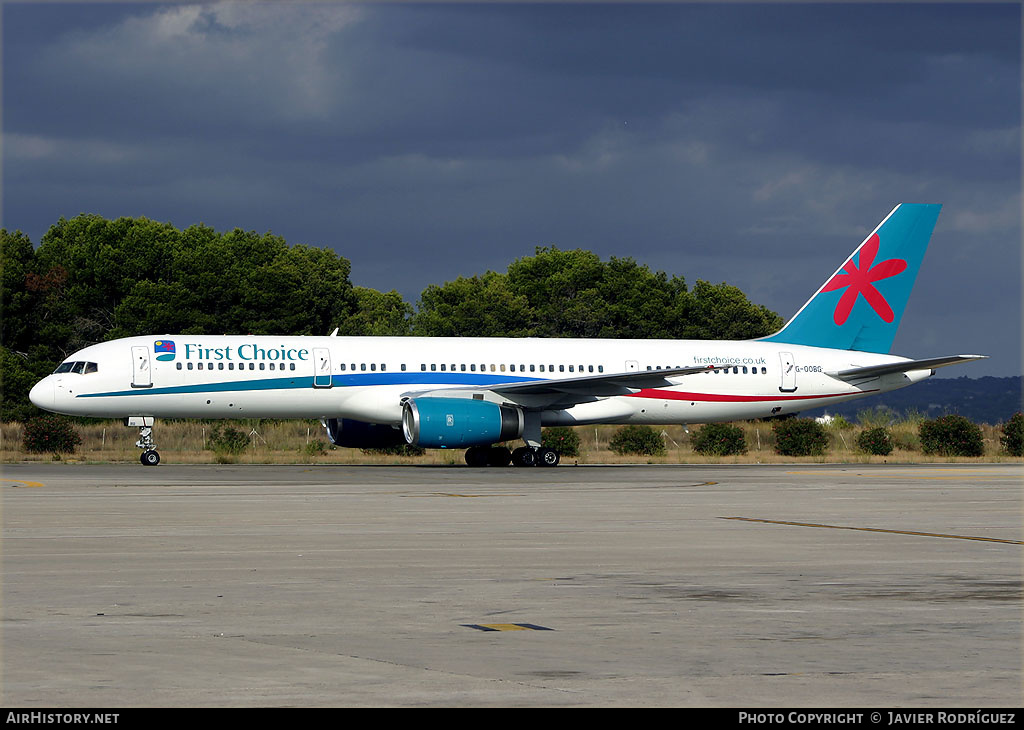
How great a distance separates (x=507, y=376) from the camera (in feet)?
131

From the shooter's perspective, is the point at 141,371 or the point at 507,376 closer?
the point at 141,371

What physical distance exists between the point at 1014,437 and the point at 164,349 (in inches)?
1236

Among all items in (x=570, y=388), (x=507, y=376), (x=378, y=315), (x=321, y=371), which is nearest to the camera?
(x=321, y=371)

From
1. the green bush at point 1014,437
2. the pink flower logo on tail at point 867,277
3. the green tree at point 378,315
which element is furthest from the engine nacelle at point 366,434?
the green tree at point 378,315

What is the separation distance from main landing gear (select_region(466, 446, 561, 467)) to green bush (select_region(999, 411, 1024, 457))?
19.9 m

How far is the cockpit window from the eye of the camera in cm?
3681

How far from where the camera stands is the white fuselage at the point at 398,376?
3688 cm

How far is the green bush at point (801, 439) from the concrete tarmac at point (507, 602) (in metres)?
26.9

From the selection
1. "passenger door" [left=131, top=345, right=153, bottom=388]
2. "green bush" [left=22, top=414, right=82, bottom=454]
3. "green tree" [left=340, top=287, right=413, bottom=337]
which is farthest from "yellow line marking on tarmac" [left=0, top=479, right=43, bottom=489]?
"green tree" [left=340, top=287, right=413, bottom=337]

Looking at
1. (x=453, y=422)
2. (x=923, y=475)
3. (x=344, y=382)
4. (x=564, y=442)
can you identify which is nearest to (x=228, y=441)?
(x=344, y=382)

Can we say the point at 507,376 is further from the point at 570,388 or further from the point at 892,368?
the point at 892,368

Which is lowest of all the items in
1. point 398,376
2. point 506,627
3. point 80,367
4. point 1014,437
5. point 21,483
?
point 506,627
